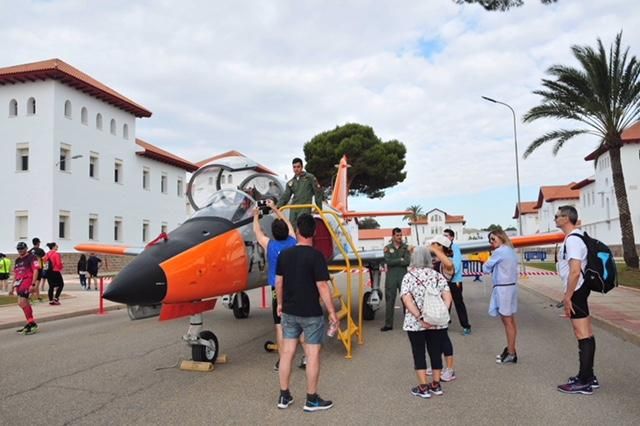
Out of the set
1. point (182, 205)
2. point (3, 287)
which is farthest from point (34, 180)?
point (182, 205)

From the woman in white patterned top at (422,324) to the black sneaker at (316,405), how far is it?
103 cm

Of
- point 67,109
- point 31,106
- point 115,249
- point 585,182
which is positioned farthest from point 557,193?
point 115,249

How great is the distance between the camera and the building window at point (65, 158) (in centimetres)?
3341

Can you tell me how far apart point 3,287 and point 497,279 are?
2250cm

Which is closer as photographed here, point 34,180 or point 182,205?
point 34,180

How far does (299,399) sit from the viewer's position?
537 centimetres

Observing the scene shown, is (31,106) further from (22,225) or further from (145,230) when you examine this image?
(145,230)

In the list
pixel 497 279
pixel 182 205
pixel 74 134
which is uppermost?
pixel 74 134

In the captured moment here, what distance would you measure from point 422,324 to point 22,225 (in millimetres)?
34003

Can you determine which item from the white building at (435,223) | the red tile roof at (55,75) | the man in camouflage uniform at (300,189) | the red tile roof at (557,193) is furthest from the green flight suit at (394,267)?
the white building at (435,223)

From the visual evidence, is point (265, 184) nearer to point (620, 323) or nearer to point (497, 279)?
point (497, 279)

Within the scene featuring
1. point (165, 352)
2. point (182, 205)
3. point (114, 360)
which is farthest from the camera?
point (182, 205)

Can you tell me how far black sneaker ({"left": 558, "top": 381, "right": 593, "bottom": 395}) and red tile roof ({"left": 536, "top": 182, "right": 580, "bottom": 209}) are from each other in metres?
76.5

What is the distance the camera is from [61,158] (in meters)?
33.4
